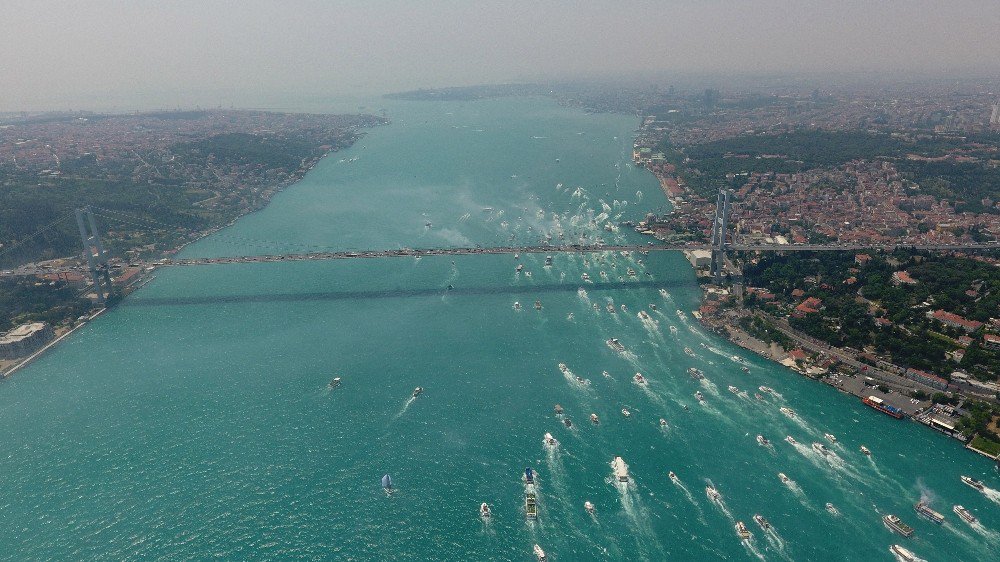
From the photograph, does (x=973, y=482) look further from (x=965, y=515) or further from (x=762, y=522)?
(x=762, y=522)

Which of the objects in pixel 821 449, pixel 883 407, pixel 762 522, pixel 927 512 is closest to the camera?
pixel 762 522

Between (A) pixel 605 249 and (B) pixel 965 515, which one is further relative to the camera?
(A) pixel 605 249

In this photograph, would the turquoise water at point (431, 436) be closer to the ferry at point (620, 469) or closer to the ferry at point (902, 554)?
the ferry at point (902, 554)

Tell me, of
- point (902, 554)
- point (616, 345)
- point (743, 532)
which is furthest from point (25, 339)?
point (902, 554)

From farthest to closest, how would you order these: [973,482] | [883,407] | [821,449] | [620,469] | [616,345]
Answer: [616,345], [883,407], [821,449], [620,469], [973,482]

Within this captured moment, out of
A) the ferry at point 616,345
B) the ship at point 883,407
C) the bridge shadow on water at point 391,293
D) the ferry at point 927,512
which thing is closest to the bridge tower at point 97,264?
the bridge shadow on water at point 391,293

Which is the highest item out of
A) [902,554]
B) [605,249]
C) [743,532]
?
[605,249]

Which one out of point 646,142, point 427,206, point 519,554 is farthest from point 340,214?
point 646,142

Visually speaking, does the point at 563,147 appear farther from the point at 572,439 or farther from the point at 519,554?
the point at 519,554
